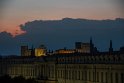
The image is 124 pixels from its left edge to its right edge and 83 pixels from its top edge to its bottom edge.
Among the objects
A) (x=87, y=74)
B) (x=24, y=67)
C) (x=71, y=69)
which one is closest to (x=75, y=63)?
(x=71, y=69)

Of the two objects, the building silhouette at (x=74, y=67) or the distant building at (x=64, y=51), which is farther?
the distant building at (x=64, y=51)

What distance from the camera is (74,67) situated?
3312 cm

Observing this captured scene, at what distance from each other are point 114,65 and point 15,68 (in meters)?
24.5

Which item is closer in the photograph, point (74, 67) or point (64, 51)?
point (74, 67)

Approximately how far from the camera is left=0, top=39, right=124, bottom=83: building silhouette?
1009 inches

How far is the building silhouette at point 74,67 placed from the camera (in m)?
25.6

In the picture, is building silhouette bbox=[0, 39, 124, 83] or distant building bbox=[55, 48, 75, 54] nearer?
building silhouette bbox=[0, 39, 124, 83]

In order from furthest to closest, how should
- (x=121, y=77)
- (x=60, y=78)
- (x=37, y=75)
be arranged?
1. (x=37, y=75)
2. (x=60, y=78)
3. (x=121, y=77)

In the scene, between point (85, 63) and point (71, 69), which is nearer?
point (85, 63)

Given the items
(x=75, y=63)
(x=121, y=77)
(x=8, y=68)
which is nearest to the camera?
(x=121, y=77)

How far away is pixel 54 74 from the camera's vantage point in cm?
3759

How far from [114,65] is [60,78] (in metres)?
11.6

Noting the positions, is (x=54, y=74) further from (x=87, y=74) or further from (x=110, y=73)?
(x=110, y=73)

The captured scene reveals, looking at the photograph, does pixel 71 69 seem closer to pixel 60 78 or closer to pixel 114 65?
pixel 60 78
